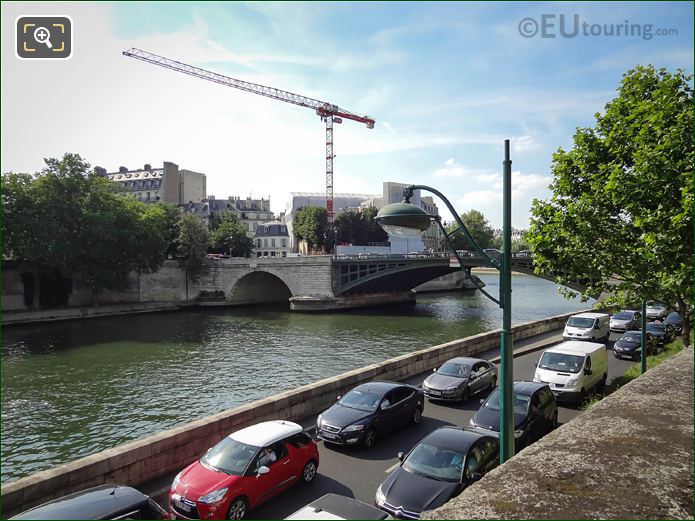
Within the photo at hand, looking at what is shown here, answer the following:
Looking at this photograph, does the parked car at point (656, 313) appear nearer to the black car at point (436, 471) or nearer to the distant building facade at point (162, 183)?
the black car at point (436, 471)

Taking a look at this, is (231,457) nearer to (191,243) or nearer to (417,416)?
(417,416)

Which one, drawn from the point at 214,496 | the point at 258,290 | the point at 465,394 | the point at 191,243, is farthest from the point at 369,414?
the point at 258,290

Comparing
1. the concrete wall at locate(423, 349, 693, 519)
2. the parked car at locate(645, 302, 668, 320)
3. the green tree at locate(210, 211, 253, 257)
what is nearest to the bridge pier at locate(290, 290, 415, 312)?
the green tree at locate(210, 211, 253, 257)

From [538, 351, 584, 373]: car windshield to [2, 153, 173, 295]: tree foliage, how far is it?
1733 inches

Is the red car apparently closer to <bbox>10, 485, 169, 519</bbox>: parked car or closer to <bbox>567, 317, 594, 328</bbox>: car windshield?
<bbox>10, 485, 169, 519</bbox>: parked car

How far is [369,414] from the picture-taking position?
1161 cm

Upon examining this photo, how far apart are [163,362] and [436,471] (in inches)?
929

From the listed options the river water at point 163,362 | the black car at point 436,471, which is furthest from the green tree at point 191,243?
the black car at point 436,471

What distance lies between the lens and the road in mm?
8961

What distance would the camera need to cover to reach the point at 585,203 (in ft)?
43.7

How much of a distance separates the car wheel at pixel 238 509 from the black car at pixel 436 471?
7.42ft

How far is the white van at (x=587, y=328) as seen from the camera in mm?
24438

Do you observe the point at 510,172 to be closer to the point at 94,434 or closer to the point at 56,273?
the point at 94,434

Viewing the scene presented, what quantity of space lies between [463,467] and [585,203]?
8487 mm
